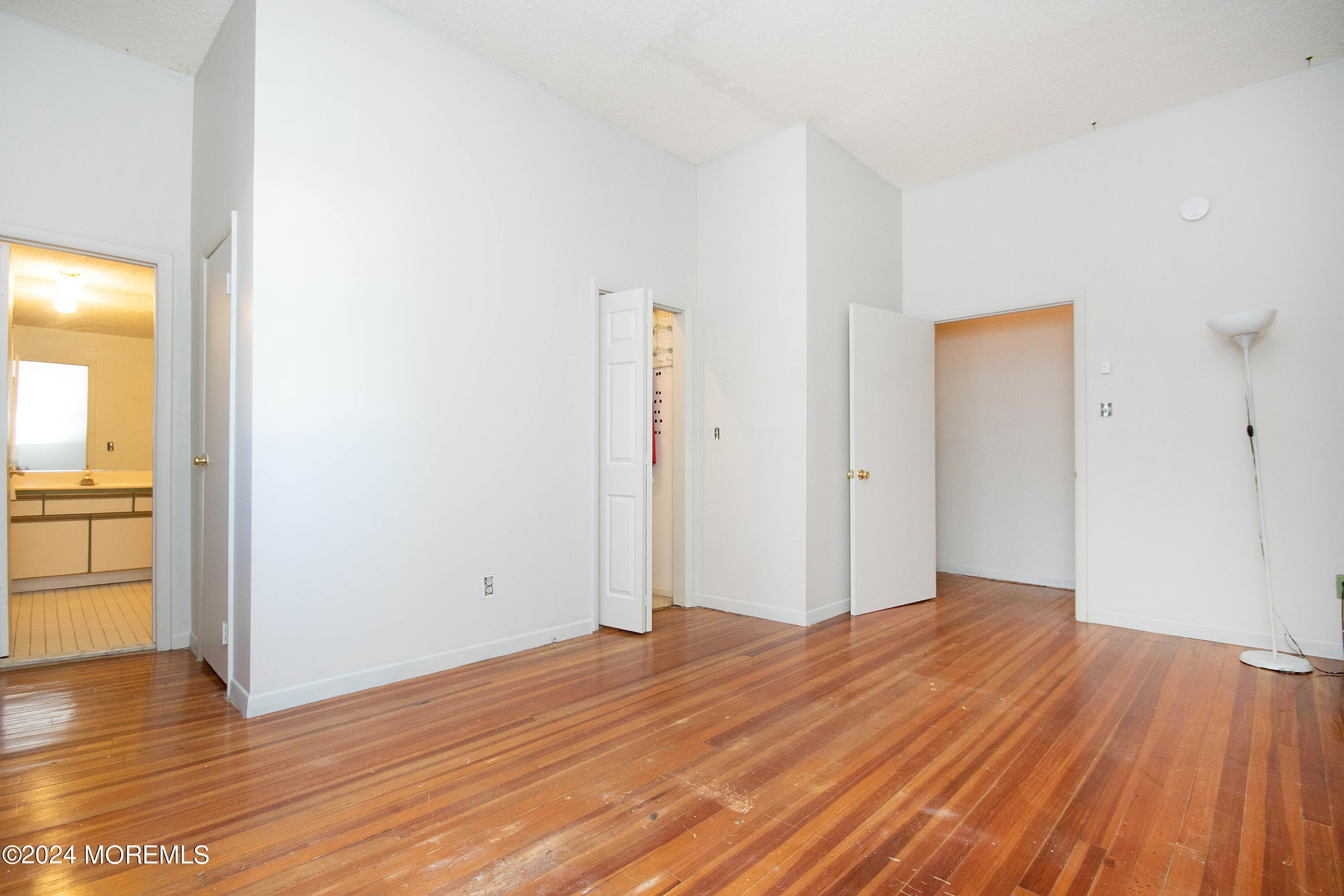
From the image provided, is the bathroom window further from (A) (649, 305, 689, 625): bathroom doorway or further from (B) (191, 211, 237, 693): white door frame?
(A) (649, 305, 689, 625): bathroom doorway

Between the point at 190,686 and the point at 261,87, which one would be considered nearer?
the point at 261,87

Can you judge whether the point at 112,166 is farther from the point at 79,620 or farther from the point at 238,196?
the point at 79,620

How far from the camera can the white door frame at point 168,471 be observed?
3.62m

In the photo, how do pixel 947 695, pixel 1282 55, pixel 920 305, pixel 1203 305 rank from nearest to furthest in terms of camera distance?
pixel 947 695, pixel 1282 55, pixel 1203 305, pixel 920 305

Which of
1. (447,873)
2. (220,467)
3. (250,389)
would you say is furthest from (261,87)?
(447,873)

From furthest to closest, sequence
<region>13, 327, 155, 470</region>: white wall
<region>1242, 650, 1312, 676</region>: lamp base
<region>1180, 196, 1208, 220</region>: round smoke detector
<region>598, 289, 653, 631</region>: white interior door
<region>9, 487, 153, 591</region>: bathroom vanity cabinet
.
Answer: <region>13, 327, 155, 470</region>: white wall
<region>9, 487, 153, 591</region>: bathroom vanity cabinet
<region>598, 289, 653, 631</region>: white interior door
<region>1180, 196, 1208, 220</region>: round smoke detector
<region>1242, 650, 1312, 676</region>: lamp base

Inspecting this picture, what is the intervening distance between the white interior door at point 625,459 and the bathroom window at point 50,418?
534 cm

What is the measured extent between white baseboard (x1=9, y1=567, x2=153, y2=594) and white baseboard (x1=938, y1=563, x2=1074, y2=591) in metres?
6.70

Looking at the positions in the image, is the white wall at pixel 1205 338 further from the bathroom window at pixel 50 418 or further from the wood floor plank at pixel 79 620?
the bathroom window at pixel 50 418

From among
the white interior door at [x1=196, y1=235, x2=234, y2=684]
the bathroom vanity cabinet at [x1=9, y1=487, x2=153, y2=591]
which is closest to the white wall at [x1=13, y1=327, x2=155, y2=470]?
the bathroom vanity cabinet at [x1=9, y1=487, x2=153, y2=591]

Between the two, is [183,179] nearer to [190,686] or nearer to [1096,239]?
[190,686]

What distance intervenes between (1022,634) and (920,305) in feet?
8.56

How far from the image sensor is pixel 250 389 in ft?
8.97

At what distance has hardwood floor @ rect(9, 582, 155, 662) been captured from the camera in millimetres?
3584
